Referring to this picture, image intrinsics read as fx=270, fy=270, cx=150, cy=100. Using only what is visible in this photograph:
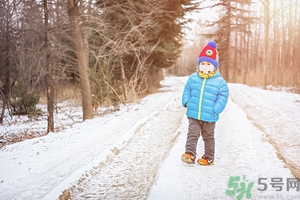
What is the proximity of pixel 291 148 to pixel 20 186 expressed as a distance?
14.8 feet

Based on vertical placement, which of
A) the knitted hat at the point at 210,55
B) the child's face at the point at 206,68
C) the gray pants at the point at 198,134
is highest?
the knitted hat at the point at 210,55

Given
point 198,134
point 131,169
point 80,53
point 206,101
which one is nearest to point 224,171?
point 198,134

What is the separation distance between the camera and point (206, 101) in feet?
14.0

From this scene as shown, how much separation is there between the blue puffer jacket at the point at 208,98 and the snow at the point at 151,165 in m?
0.79

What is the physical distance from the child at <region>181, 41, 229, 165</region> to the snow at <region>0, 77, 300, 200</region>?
0.85 feet

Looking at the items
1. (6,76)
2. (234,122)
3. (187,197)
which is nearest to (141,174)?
(187,197)

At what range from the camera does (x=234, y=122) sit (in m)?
6.96

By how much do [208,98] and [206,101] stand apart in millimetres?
57

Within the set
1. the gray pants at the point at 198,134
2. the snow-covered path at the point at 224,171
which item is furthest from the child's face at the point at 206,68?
the snow-covered path at the point at 224,171

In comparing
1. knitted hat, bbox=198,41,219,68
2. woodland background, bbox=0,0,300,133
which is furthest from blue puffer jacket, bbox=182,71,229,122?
woodland background, bbox=0,0,300,133

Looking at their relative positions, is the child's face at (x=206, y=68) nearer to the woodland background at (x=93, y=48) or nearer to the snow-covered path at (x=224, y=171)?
the snow-covered path at (x=224, y=171)

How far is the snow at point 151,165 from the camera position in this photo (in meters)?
3.39

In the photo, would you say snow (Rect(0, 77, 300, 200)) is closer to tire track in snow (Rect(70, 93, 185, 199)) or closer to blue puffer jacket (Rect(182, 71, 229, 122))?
tire track in snow (Rect(70, 93, 185, 199))

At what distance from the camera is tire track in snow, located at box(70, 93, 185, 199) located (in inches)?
143
